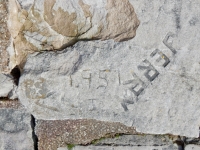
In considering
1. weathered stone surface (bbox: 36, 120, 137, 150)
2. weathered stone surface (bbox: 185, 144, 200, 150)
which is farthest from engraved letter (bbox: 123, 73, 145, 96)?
weathered stone surface (bbox: 185, 144, 200, 150)

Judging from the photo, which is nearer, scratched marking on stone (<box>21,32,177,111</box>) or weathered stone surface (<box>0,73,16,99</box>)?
scratched marking on stone (<box>21,32,177,111</box>)

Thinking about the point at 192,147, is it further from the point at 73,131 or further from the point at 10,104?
the point at 10,104

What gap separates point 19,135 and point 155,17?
964 mm

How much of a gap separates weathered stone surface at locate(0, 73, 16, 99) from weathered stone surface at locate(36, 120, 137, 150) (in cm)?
21

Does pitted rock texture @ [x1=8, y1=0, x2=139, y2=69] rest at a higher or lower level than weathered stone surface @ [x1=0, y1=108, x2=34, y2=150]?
higher

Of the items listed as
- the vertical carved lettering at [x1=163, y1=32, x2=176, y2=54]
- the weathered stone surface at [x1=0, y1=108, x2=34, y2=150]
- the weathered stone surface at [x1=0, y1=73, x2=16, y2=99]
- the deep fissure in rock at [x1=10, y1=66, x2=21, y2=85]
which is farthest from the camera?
the weathered stone surface at [x1=0, y1=108, x2=34, y2=150]

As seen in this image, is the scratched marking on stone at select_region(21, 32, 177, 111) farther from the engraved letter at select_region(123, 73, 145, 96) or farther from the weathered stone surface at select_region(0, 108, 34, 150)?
the weathered stone surface at select_region(0, 108, 34, 150)

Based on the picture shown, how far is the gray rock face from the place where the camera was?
140 centimetres

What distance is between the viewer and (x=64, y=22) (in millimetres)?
1501

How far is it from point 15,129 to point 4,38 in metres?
0.58

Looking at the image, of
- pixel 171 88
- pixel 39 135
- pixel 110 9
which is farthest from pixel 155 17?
pixel 39 135

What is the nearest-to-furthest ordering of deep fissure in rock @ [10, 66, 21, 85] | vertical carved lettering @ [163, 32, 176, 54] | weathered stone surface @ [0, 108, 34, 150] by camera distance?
vertical carved lettering @ [163, 32, 176, 54]
deep fissure in rock @ [10, 66, 21, 85]
weathered stone surface @ [0, 108, 34, 150]

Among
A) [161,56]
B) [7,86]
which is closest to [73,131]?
[7,86]

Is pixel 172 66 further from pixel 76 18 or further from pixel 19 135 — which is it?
pixel 19 135
